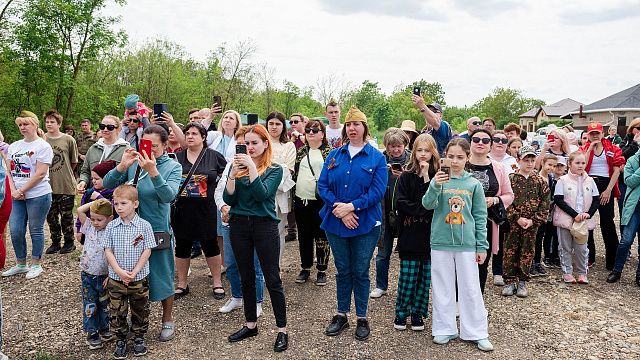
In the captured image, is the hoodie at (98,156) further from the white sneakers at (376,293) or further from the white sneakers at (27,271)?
the white sneakers at (376,293)

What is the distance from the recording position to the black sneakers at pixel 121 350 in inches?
150

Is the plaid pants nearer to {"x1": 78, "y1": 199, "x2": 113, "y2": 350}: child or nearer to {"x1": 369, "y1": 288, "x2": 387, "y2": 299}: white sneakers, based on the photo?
{"x1": 369, "y1": 288, "x2": 387, "y2": 299}: white sneakers

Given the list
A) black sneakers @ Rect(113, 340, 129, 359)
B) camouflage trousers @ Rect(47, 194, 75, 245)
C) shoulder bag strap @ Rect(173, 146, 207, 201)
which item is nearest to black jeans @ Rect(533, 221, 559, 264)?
shoulder bag strap @ Rect(173, 146, 207, 201)

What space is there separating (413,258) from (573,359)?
1617mm

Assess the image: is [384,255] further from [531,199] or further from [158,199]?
[158,199]

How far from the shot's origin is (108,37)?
62.0 feet

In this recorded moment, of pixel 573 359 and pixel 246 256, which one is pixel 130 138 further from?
pixel 573 359

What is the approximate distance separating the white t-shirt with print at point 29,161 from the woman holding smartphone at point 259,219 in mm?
3518

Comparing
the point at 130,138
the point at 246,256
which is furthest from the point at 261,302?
the point at 130,138

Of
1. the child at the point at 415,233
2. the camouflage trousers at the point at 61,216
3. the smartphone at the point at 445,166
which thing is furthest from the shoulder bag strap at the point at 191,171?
the camouflage trousers at the point at 61,216

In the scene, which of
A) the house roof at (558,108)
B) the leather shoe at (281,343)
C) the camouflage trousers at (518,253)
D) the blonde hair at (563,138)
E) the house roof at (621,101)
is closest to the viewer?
the leather shoe at (281,343)

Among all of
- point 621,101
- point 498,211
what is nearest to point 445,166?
point 498,211

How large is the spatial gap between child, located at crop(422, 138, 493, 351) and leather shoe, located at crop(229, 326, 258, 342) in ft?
5.64

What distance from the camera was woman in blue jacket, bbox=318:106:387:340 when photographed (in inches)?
160
